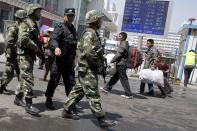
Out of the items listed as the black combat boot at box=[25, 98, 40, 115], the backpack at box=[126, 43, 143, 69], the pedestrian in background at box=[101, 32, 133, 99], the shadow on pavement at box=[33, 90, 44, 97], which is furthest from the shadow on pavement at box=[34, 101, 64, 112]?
the backpack at box=[126, 43, 143, 69]

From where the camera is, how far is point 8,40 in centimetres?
717

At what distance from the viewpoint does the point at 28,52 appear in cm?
618

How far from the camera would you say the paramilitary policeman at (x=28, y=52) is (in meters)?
6.02

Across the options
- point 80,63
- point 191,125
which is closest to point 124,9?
point 191,125

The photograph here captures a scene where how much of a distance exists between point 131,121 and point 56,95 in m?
2.16

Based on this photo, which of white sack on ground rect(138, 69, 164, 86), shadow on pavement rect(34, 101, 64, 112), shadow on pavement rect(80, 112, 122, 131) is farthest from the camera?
white sack on ground rect(138, 69, 164, 86)

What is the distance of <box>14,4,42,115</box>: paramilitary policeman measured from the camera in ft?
19.7

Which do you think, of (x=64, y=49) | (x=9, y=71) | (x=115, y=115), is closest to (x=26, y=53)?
(x=64, y=49)

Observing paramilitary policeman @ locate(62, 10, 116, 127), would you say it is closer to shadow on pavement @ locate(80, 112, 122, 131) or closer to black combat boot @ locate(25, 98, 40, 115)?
shadow on pavement @ locate(80, 112, 122, 131)

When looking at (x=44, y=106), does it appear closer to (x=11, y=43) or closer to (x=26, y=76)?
(x=26, y=76)

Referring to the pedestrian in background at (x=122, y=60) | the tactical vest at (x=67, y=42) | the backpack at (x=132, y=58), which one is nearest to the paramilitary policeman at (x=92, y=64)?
the tactical vest at (x=67, y=42)

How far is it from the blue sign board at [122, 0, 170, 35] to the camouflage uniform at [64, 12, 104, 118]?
11849 millimetres

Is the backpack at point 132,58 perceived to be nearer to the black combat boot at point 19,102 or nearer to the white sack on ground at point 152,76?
the white sack on ground at point 152,76

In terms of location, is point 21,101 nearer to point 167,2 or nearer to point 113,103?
point 113,103
